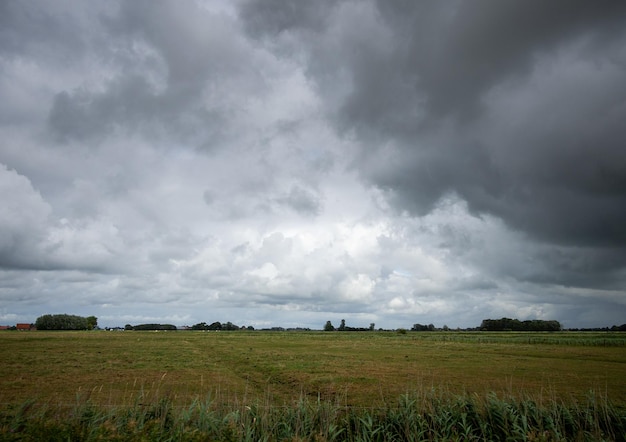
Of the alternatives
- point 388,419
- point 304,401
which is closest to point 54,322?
point 304,401

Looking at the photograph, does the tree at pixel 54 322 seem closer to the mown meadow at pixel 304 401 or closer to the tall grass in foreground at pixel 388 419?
the mown meadow at pixel 304 401

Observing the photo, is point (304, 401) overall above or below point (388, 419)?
above

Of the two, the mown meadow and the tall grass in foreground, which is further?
the tall grass in foreground

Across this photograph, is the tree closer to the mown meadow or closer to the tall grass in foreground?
the mown meadow

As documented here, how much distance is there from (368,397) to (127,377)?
A: 59.5 ft

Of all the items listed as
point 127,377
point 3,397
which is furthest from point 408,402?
point 127,377

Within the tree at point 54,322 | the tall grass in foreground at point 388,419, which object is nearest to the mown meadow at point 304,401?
the tall grass in foreground at point 388,419

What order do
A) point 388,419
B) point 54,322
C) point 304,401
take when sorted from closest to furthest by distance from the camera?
point 388,419 → point 304,401 → point 54,322

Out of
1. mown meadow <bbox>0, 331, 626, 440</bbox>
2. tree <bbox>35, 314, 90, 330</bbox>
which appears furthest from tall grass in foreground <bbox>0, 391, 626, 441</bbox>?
tree <bbox>35, 314, 90, 330</bbox>

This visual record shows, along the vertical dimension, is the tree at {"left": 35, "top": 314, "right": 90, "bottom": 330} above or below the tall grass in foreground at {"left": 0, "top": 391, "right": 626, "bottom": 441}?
above

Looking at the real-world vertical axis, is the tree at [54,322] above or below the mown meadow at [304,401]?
above

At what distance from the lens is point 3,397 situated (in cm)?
2133

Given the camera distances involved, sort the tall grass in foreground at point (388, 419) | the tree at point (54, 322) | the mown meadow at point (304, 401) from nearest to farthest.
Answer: the mown meadow at point (304, 401), the tall grass in foreground at point (388, 419), the tree at point (54, 322)

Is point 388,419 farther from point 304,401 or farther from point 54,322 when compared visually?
point 54,322
